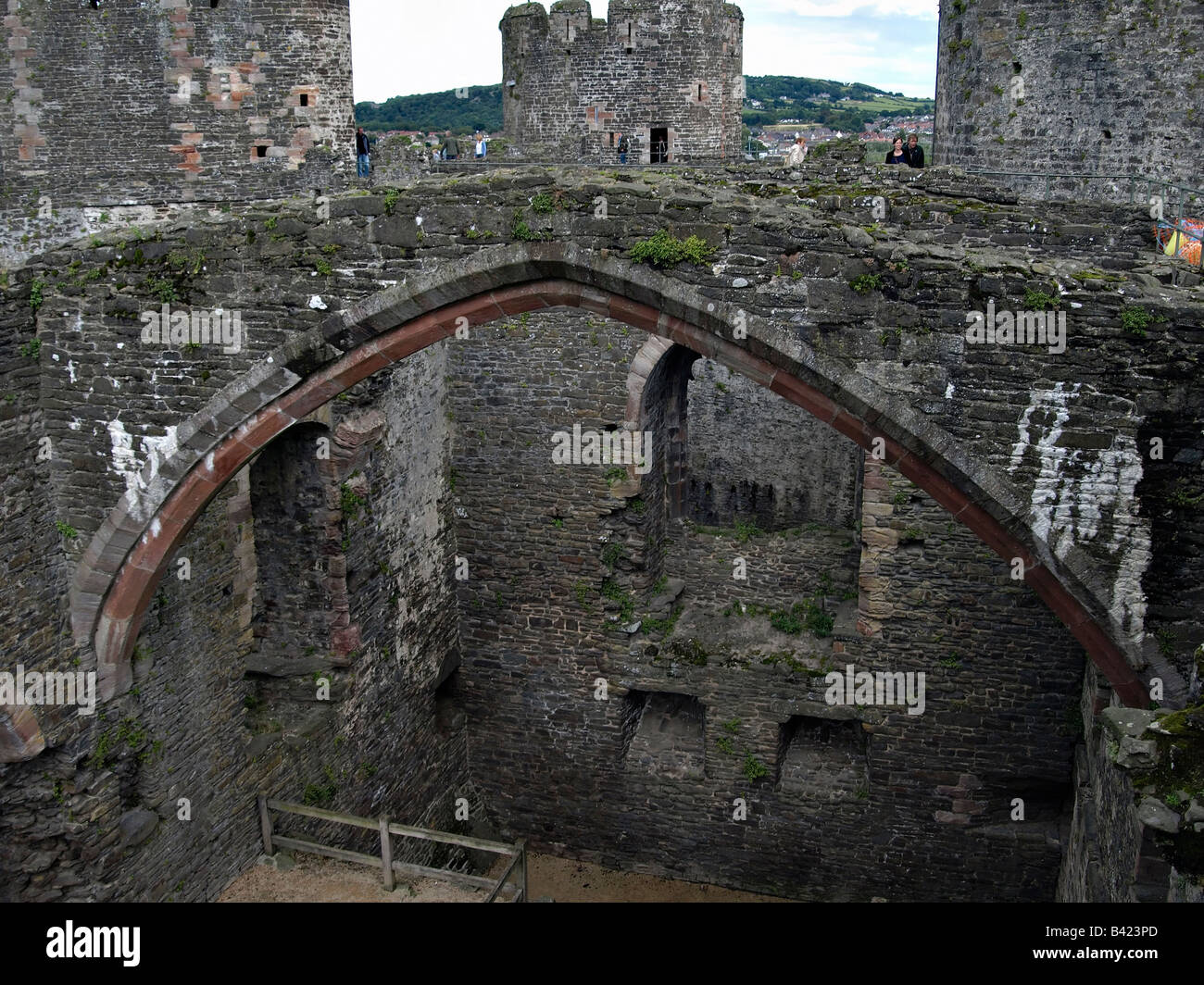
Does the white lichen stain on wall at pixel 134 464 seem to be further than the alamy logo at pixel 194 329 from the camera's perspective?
Yes

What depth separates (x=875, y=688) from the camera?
34.8 ft

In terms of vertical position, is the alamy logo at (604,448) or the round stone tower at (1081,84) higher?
the round stone tower at (1081,84)

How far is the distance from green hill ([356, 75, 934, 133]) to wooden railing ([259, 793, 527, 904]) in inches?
1293

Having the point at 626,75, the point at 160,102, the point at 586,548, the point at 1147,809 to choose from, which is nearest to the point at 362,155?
the point at 160,102

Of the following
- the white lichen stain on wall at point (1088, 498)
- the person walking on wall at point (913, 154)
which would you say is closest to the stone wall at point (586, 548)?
the white lichen stain on wall at point (1088, 498)

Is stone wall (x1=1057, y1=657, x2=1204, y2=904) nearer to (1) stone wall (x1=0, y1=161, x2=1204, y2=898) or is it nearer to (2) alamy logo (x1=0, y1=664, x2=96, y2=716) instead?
(1) stone wall (x1=0, y1=161, x2=1204, y2=898)

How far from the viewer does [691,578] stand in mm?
11844

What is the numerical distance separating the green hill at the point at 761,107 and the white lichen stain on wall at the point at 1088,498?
34997mm

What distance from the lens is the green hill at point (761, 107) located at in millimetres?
47844

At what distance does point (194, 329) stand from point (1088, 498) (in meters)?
5.72

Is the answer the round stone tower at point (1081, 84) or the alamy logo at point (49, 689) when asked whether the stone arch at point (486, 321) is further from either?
the round stone tower at point (1081, 84)

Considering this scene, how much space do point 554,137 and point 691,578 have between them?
36.0 ft

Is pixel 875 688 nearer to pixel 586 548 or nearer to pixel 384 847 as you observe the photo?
pixel 586 548

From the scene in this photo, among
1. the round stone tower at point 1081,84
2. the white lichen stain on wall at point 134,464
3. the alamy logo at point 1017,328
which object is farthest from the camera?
the round stone tower at point 1081,84
